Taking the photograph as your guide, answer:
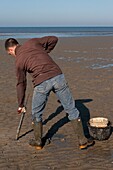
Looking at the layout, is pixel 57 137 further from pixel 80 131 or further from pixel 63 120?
pixel 63 120

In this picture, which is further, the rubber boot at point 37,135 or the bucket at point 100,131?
the bucket at point 100,131

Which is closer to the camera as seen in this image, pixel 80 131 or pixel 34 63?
pixel 34 63

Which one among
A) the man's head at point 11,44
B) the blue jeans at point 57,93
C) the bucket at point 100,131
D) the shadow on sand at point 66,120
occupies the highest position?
the man's head at point 11,44

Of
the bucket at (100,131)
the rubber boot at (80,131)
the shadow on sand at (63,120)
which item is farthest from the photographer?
the shadow on sand at (63,120)

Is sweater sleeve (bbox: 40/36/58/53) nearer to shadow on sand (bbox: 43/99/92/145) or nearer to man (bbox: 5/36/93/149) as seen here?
man (bbox: 5/36/93/149)

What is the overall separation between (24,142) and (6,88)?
5.30 metres

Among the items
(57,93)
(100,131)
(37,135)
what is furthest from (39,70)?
(100,131)

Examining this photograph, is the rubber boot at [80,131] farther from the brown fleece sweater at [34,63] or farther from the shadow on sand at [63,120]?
the brown fleece sweater at [34,63]

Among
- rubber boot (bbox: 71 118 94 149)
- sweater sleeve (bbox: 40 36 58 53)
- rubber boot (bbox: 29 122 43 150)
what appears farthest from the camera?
rubber boot (bbox: 29 122 43 150)

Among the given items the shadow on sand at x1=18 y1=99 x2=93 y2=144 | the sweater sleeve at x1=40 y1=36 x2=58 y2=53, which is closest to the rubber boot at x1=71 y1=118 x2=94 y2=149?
the shadow on sand at x1=18 y1=99 x2=93 y2=144

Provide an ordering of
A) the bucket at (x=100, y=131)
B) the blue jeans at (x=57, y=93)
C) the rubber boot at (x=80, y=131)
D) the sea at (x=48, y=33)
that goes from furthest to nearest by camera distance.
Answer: the sea at (x=48, y=33) → the bucket at (x=100, y=131) → the rubber boot at (x=80, y=131) → the blue jeans at (x=57, y=93)

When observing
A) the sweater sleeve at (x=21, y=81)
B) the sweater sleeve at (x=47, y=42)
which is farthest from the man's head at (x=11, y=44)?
the sweater sleeve at (x=47, y=42)

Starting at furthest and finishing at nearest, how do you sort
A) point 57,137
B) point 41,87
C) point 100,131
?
point 57,137, point 100,131, point 41,87

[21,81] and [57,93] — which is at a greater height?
[21,81]
